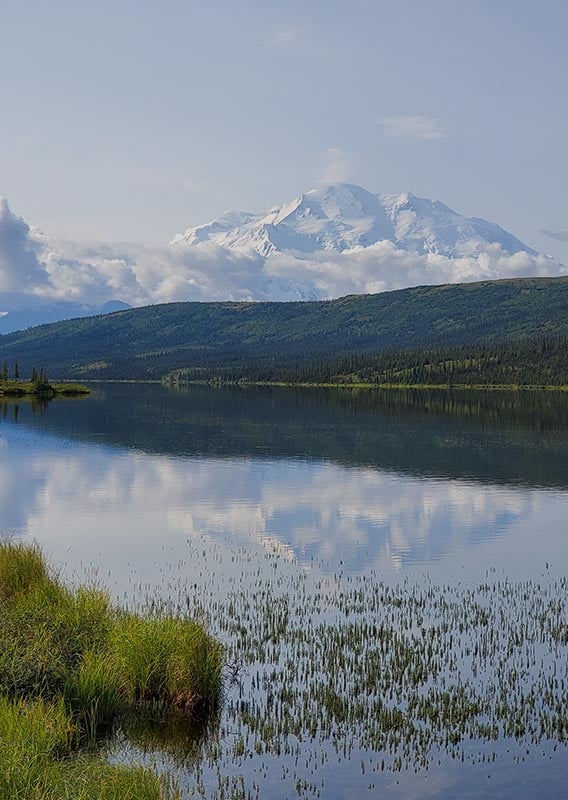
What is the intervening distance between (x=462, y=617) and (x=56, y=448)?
66.2 m

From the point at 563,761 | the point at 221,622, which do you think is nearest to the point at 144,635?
the point at 221,622

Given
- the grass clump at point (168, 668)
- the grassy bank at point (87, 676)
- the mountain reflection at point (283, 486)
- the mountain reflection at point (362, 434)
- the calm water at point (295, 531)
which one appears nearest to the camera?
the grassy bank at point (87, 676)

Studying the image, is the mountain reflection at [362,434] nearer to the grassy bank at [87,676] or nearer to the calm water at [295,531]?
the calm water at [295,531]

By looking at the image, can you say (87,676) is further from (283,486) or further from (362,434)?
(362,434)

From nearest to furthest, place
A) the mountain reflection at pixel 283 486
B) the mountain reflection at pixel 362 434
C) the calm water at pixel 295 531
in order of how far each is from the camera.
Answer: the calm water at pixel 295 531 < the mountain reflection at pixel 283 486 < the mountain reflection at pixel 362 434

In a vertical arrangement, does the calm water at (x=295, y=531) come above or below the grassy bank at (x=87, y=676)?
below

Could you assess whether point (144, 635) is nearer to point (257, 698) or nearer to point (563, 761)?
point (257, 698)

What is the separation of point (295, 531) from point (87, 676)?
28.0 metres

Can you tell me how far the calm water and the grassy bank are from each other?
1040 millimetres

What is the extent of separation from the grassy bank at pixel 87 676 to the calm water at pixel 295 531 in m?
1.04

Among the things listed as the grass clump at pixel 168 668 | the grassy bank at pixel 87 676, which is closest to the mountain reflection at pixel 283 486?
the grassy bank at pixel 87 676

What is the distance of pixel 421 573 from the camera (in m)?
37.3

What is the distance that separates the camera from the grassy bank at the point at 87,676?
1588cm

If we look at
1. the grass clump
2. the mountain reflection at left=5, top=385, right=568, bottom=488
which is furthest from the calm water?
the grass clump
